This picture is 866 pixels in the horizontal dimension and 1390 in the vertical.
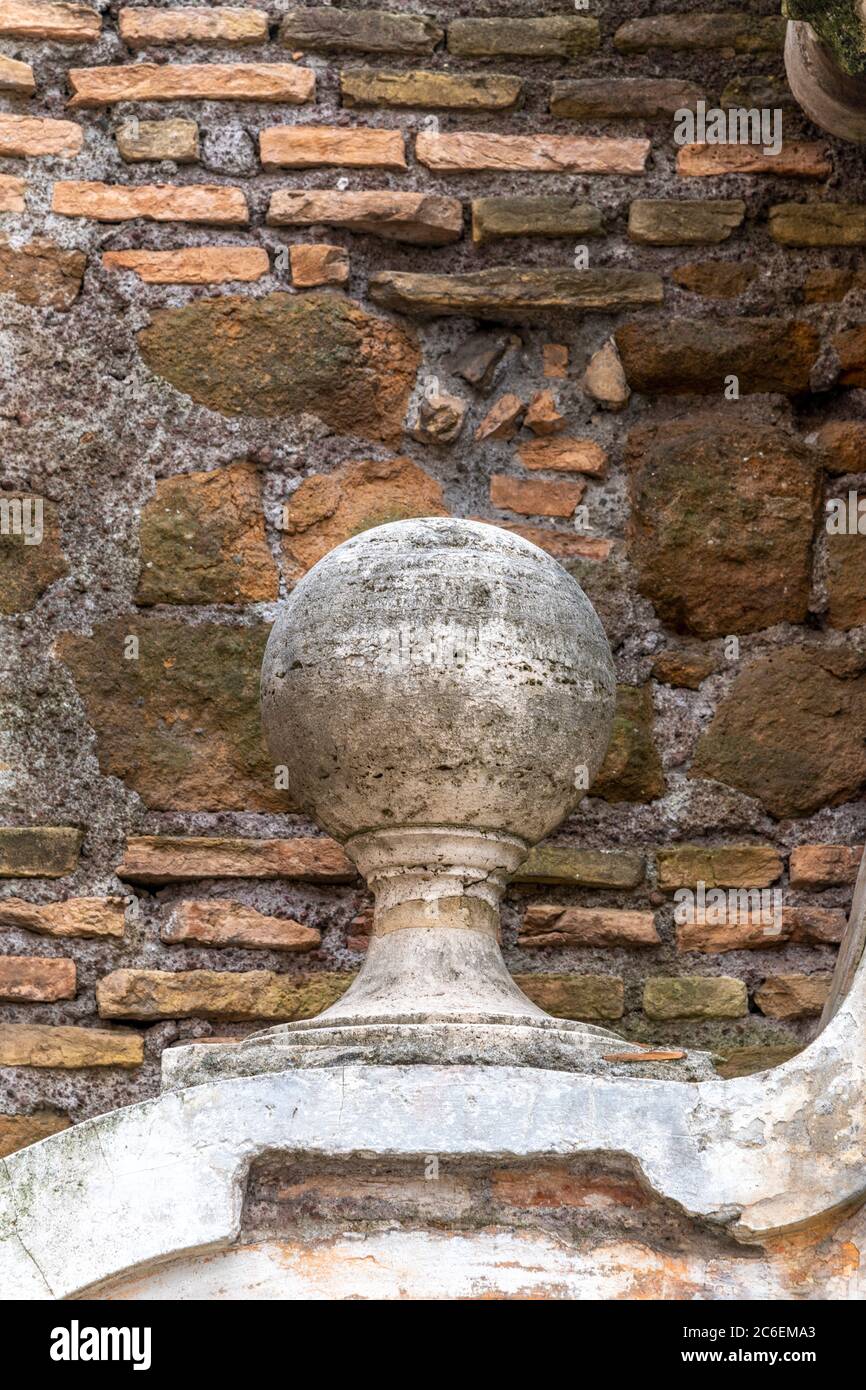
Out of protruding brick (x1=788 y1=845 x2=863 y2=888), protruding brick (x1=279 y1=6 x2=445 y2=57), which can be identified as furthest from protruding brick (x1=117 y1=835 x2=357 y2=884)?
protruding brick (x1=279 y1=6 x2=445 y2=57)

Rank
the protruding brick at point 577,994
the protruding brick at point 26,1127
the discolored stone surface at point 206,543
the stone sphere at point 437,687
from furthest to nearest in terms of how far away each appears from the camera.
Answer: the discolored stone surface at point 206,543 < the protruding brick at point 577,994 < the protruding brick at point 26,1127 < the stone sphere at point 437,687

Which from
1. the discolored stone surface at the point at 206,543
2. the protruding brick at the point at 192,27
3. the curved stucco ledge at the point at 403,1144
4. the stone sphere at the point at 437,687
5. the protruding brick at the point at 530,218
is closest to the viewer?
the curved stucco ledge at the point at 403,1144

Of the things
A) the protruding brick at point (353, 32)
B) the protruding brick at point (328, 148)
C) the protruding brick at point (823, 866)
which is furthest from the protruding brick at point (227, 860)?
the protruding brick at point (353, 32)

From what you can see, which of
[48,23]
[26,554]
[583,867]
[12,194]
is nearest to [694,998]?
[583,867]

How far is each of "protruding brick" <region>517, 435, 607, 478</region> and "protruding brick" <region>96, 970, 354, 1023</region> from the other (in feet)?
3.50

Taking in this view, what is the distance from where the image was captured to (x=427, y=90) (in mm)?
3990

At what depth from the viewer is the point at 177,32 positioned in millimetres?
4012

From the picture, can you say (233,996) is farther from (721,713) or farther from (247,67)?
(247,67)

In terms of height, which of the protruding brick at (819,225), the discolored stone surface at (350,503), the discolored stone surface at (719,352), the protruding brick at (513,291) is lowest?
the discolored stone surface at (350,503)

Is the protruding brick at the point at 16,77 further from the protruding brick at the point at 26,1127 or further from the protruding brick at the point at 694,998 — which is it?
the protruding brick at the point at 694,998

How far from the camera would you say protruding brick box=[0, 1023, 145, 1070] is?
3500mm

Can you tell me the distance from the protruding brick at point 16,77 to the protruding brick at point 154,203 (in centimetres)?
21

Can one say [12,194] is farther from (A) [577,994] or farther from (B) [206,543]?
(A) [577,994]

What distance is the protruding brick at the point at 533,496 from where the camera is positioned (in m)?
3.87
